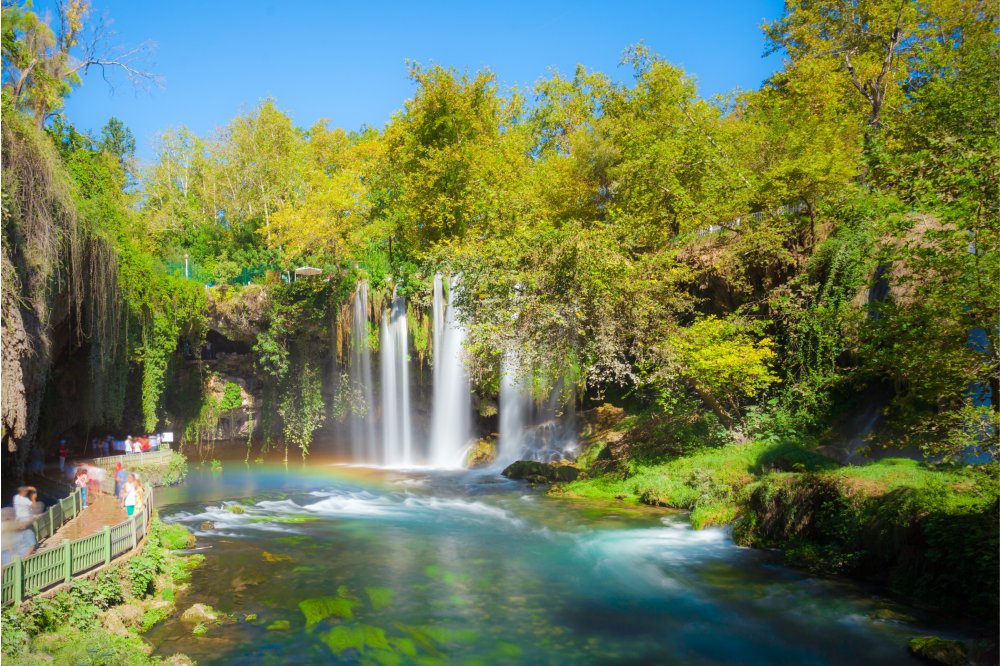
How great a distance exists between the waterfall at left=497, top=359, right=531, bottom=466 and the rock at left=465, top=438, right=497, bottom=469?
313mm

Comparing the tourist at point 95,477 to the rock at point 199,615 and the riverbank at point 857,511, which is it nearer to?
the rock at point 199,615

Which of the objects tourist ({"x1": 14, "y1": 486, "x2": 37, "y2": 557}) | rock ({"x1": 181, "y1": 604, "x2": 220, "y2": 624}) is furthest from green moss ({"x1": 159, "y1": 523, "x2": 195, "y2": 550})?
rock ({"x1": 181, "y1": 604, "x2": 220, "y2": 624})

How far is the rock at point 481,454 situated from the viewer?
29.6 metres

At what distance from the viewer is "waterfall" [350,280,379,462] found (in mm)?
31484

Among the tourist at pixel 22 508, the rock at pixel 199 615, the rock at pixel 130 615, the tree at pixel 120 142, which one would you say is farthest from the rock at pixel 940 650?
the tree at pixel 120 142

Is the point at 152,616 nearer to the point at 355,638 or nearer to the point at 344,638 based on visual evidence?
the point at 344,638

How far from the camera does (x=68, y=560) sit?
35.1 ft

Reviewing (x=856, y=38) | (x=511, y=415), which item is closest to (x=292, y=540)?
(x=511, y=415)

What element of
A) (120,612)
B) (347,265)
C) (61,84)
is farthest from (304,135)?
(120,612)

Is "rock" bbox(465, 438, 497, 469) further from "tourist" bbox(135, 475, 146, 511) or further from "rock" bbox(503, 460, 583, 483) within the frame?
"tourist" bbox(135, 475, 146, 511)

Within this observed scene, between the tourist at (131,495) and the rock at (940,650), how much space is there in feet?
49.8

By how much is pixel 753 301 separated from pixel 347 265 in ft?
60.5

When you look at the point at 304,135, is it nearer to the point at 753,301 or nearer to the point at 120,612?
the point at 753,301

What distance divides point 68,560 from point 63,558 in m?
0.10
